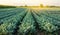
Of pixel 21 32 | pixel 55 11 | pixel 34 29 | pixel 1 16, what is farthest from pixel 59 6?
pixel 1 16

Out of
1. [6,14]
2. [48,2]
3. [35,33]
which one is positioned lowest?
[35,33]

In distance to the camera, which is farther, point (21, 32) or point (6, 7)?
point (6, 7)

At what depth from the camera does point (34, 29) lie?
3918 millimetres

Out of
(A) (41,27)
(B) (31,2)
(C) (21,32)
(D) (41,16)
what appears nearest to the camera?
(C) (21,32)

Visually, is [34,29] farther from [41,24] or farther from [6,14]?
[6,14]

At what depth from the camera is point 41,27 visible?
13.6 ft

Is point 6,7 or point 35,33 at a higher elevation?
point 6,7

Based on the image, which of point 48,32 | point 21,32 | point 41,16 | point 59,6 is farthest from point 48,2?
point 21,32

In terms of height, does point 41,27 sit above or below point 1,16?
below

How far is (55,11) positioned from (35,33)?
1.02 meters

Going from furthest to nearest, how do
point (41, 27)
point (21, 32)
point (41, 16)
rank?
point (41, 16) < point (41, 27) < point (21, 32)

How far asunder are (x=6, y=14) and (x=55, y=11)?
1.47 m

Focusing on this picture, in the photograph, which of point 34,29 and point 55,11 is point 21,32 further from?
point 55,11

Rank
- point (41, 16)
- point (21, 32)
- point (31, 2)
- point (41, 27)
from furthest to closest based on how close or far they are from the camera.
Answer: point (41, 16)
point (31, 2)
point (41, 27)
point (21, 32)
